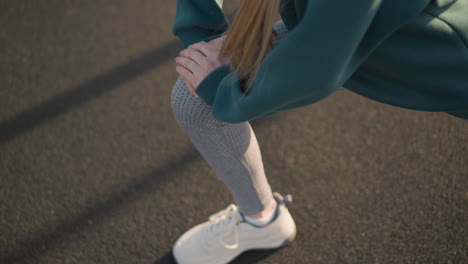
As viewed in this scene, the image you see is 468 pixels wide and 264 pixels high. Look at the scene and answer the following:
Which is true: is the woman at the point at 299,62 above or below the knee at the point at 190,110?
above

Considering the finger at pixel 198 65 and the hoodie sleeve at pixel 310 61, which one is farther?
the finger at pixel 198 65

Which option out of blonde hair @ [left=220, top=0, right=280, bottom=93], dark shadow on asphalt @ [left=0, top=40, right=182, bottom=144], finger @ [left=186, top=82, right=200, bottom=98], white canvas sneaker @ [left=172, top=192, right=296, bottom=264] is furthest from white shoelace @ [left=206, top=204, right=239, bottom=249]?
dark shadow on asphalt @ [left=0, top=40, right=182, bottom=144]

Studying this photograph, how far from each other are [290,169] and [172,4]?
1.27m

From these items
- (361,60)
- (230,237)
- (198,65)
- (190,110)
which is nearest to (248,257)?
(230,237)

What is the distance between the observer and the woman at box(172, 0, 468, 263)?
2.31 feet

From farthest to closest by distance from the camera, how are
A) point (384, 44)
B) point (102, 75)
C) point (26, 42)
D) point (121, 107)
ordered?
point (26, 42) < point (102, 75) < point (121, 107) < point (384, 44)

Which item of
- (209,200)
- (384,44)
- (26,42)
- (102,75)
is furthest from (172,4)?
(384,44)

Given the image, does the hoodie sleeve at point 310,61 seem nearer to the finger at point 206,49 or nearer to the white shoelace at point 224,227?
the finger at point 206,49

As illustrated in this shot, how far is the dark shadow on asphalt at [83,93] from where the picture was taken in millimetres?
1891

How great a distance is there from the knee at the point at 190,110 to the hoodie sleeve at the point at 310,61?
0.51 feet

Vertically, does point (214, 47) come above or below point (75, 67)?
above

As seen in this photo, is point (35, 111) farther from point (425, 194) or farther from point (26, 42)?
point (425, 194)

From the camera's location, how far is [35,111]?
1947 millimetres

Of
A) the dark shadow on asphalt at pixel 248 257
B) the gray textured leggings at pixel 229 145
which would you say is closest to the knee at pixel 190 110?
the gray textured leggings at pixel 229 145
